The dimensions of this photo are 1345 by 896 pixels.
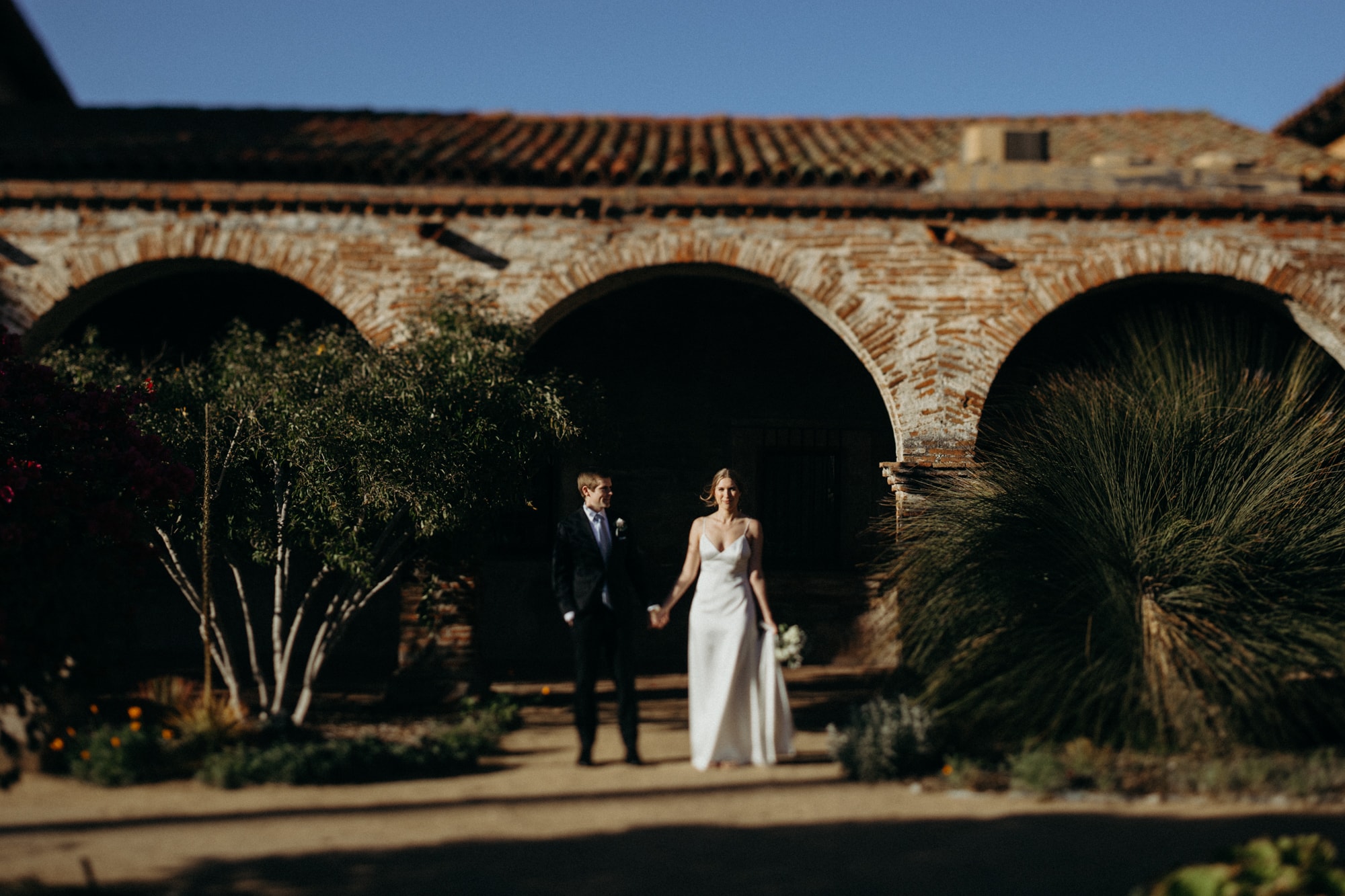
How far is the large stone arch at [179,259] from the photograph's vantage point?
7.80 m

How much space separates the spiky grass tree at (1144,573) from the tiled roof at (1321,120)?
664cm

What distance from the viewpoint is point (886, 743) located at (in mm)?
5031

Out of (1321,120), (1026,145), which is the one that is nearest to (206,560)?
(1026,145)

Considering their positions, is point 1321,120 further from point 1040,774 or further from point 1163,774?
point 1040,774

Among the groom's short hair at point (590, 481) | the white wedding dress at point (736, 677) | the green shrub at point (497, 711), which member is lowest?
the green shrub at point (497, 711)

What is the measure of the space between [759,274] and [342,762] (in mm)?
4650

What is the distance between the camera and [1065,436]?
6082 millimetres

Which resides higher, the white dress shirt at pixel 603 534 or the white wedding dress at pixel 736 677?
the white dress shirt at pixel 603 534

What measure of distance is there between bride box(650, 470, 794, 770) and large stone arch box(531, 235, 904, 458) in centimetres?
292

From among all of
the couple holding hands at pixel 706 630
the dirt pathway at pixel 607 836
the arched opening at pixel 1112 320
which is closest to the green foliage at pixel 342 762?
the dirt pathway at pixel 607 836

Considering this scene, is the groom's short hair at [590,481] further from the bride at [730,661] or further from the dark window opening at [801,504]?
the dark window opening at [801,504]

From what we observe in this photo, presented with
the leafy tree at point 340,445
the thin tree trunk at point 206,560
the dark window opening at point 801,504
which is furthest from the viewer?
the dark window opening at point 801,504

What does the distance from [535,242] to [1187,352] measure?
15.3 ft

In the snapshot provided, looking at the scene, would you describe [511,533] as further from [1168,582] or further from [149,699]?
[1168,582]
